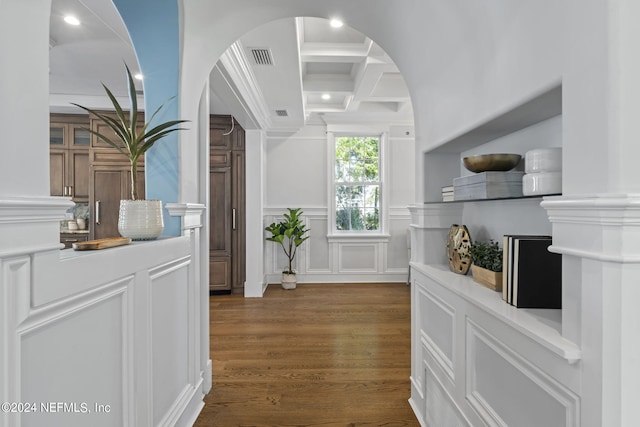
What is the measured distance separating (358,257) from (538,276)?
14.2ft

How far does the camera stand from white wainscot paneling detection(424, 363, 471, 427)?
1492mm

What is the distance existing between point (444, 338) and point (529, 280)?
65 cm

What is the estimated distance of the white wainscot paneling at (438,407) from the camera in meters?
1.49

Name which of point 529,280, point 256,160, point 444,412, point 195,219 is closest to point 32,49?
point 195,219

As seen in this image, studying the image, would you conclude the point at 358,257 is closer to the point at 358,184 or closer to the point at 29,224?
the point at 358,184

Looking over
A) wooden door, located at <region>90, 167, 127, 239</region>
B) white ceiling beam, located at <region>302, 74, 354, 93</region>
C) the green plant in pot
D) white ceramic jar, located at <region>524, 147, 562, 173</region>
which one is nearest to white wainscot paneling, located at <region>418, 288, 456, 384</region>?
white ceramic jar, located at <region>524, 147, 562, 173</region>

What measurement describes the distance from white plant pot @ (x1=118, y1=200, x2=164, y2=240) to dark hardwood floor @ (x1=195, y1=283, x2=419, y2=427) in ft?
3.72

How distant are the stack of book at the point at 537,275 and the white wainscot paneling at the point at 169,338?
1379 millimetres

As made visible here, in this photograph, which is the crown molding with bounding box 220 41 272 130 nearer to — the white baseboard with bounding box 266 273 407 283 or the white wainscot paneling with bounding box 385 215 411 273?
the white baseboard with bounding box 266 273 407 283

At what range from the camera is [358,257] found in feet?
17.9

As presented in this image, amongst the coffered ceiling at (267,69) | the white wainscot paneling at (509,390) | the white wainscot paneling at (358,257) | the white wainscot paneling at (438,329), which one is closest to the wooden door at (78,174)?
the coffered ceiling at (267,69)

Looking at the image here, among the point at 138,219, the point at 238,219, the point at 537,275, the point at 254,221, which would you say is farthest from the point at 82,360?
the point at 238,219

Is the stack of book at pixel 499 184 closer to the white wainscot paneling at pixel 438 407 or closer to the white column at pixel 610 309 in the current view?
the white column at pixel 610 309

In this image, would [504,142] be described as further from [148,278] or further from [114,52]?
[114,52]
